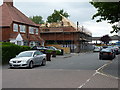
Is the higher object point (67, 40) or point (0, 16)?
point (0, 16)

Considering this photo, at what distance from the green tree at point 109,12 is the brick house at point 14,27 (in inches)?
855

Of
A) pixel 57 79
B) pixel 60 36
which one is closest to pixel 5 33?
pixel 60 36

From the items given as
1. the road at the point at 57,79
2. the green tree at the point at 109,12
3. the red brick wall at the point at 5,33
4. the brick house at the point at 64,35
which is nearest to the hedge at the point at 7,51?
the road at the point at 57,79

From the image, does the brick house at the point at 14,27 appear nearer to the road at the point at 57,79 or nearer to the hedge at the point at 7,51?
the hedge at the point at 7,51

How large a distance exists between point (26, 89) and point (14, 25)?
109 ft

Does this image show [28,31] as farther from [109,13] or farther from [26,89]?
[26,89]

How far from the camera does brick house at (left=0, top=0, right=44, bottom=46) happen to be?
39.9 m

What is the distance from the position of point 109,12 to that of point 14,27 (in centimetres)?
2728

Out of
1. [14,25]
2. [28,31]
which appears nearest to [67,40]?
[28,31]

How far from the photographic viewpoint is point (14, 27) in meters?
41.0

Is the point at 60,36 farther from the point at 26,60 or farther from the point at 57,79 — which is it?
the point at 57,79

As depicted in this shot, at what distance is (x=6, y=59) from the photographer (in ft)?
70.4

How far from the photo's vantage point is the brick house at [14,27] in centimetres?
3991

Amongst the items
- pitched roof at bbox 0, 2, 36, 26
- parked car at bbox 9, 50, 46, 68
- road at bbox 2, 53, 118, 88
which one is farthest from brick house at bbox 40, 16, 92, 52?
road at bbox 2, 53, 118, 88
